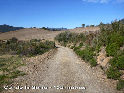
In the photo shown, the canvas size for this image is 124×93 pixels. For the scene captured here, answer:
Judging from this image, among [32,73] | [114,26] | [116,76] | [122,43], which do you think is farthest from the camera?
[114,26]

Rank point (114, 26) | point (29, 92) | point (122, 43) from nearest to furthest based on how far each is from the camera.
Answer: point (29, 92), point (122, 43), point (114, 26)

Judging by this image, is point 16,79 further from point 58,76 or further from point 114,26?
point 114,26

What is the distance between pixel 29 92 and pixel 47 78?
9.17 ft

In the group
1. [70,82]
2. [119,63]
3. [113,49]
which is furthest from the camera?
[113,49]

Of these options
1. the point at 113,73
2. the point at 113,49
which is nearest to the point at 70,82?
the point at 113,73

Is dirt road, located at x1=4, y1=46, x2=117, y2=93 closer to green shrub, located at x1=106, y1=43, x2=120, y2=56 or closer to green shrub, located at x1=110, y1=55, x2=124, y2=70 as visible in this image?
green shrub, located at x1=110, y1=55, x2=124, y2=70

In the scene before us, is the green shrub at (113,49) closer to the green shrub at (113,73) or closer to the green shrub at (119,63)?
the green shrub at (119,63)

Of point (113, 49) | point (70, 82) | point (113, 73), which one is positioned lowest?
point (70, 82)

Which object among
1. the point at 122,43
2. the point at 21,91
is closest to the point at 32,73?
the point at 21,91

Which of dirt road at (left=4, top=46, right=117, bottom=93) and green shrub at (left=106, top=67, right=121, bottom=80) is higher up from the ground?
green shrub at (left=106, top=67, right=121, bottom=80)

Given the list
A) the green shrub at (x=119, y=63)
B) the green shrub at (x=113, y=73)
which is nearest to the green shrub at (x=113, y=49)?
the green shrub at (x=119, y=63)

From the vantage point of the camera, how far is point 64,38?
5684 centimetres

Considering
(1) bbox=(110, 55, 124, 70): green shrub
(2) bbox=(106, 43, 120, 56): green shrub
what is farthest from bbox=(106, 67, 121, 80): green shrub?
(2) bbox=(106, 43, 120, 56): green shrub

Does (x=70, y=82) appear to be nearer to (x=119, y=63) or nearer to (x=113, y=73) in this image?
(x=113, y=73)
